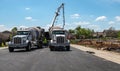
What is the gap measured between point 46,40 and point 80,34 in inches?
3924

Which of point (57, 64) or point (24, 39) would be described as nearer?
point (57, 64)

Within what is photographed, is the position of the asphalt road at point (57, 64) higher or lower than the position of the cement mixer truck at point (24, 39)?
lower

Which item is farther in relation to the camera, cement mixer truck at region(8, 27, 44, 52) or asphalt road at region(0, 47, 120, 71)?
cement mixer truck at region(8, 27, 44, 52)

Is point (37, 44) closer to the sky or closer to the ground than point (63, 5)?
closer to the ground

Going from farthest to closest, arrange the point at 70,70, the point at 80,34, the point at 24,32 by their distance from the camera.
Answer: the point at 80,34
the point at 24,32
the point at 70,70

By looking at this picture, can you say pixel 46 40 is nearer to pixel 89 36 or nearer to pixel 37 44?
pixel 37 44

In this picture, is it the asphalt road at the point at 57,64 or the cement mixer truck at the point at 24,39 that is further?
the cement mixer truck at the point at 24,39

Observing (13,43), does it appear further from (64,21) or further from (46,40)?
(64,21)

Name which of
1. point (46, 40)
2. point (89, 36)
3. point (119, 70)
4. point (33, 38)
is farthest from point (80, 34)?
point (119, 70)

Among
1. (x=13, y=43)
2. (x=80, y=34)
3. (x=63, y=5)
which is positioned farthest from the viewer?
(x=80, y=34)

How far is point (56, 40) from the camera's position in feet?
135

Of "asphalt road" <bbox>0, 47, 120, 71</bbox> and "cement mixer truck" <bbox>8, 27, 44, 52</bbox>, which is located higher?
"cement mixer truck" <bbox>8, 27, 44, 52</bbox>

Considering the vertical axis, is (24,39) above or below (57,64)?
above

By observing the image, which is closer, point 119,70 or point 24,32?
point 119,70
